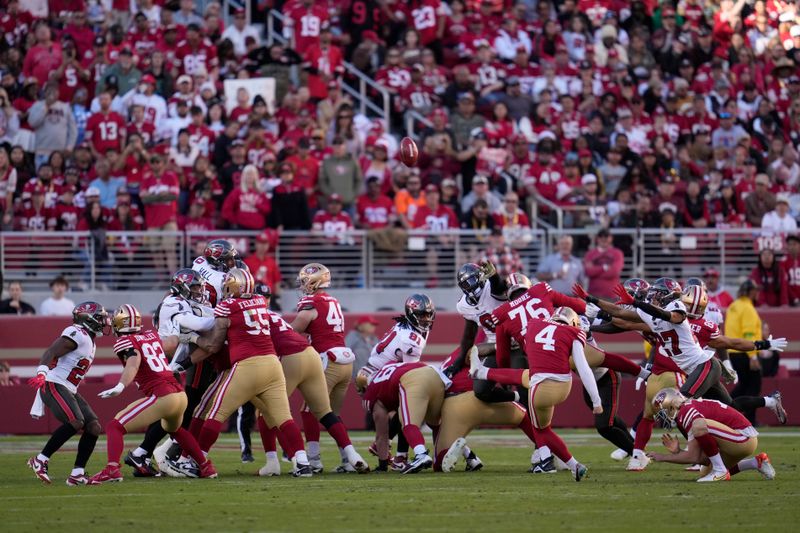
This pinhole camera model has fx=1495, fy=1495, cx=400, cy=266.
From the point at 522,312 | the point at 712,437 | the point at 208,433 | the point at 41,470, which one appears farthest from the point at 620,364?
the point at 41,470

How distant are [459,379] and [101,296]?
7698 mm

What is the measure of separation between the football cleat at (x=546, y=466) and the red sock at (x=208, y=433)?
276 cm

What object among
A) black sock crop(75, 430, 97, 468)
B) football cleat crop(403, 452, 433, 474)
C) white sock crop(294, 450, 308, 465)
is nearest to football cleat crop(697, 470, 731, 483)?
football cleat crop(403, 452, 433, 474)

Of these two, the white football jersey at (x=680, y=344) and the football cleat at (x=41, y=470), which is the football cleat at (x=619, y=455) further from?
the football cleat at (x=41, y=470)

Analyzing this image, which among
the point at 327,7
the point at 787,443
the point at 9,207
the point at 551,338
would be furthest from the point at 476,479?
the point at 327,7

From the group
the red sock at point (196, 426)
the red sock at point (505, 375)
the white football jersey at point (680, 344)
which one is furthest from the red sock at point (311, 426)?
the white football jersey at point (680, 344)

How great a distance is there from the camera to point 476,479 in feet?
41.1

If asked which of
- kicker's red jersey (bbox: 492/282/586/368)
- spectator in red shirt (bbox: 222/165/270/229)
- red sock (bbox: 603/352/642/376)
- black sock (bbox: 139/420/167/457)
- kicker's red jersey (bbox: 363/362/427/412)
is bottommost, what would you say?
black sock (bbox: 139/420/167/457)

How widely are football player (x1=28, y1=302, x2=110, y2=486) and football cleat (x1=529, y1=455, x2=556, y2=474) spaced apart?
12.3ft

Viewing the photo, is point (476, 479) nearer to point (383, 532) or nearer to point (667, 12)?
point (383, 532)

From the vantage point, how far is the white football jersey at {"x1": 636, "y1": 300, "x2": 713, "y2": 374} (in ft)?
44.8

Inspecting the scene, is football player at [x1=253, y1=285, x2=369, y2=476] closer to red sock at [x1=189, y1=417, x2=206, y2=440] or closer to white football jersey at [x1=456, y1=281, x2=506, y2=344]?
red sock at [x1=189, y1=417, x2=206, y2=440]

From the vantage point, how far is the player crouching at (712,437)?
474 inches

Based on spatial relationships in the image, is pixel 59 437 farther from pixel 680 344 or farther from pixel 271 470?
pixel 680 344
